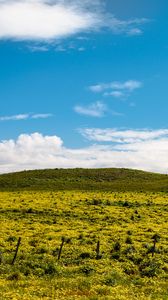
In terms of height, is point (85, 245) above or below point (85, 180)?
below

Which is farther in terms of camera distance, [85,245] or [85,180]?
[85,180]

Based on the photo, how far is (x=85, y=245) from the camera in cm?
4259

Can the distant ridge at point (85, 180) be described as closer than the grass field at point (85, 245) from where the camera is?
No

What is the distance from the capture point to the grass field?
29.1m

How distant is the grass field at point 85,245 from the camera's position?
29131 mm

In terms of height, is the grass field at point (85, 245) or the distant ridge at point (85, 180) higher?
the distant ridge at point (85, 180)

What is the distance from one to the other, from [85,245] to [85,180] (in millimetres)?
70294

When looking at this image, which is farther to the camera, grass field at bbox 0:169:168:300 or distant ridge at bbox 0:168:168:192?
distant ridge at bbox 0:168:168:192

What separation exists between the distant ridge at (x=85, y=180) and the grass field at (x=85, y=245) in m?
11.7

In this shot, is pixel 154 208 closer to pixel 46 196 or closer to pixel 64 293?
pixel 46 196

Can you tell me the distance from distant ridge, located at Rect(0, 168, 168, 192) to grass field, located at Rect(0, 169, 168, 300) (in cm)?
1168

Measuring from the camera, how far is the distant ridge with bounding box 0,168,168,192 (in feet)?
322

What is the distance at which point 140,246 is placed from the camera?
4303cm

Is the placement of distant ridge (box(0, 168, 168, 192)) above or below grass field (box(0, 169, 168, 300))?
above
